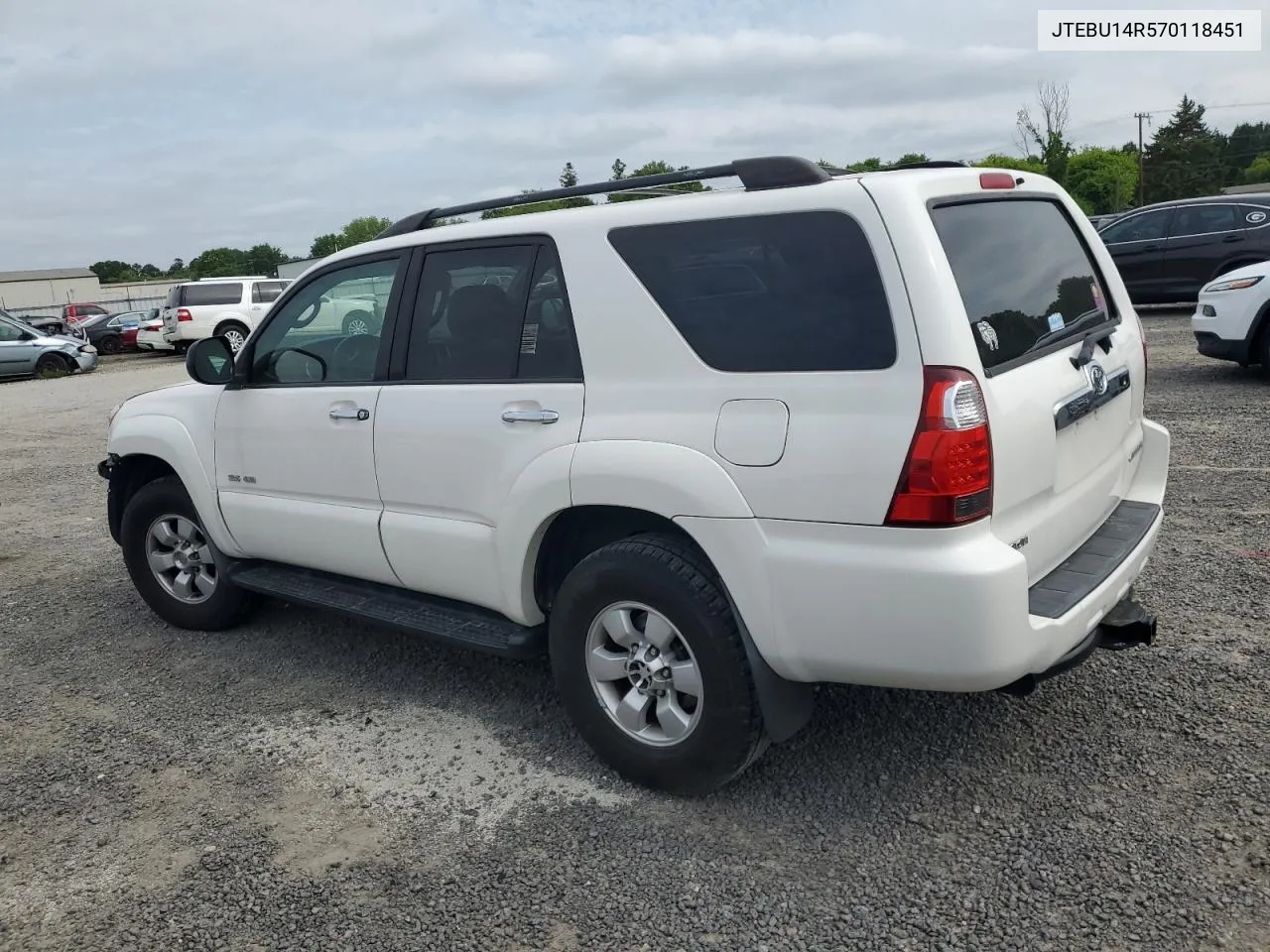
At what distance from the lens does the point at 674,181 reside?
348 cm

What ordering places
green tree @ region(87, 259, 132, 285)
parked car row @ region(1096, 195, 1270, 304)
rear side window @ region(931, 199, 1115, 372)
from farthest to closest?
1. green tree @ region(87, 259, 132, 285)
2. parked car row @ region(1096, 195, 1270, 304)
3. rear side window @ region(931, 199, 1115, 372)

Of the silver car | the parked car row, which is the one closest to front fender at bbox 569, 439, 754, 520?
the parked car row

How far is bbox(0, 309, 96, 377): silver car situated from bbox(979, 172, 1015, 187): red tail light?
24389 millimetres

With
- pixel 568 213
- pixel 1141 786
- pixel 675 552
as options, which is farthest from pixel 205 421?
pixel 1141 786

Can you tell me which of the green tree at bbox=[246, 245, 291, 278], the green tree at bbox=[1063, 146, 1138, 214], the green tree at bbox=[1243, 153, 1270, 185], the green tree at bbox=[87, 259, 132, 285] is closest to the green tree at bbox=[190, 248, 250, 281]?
the green tree at bbox=[246, 245, 291, 278]

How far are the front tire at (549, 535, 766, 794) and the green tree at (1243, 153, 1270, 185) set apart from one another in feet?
308

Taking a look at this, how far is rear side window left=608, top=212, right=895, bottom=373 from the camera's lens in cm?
283

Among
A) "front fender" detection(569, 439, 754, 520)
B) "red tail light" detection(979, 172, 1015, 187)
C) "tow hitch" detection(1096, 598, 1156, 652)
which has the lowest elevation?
"tow hitch" detection(1096, 598, 1156, 652)

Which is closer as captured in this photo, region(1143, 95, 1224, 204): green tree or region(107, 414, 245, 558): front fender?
region(107, 414, 245, 558): front fender

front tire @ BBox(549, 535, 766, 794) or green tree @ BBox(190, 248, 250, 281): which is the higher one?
green tree @ BBox(190, 248, 250, 281)

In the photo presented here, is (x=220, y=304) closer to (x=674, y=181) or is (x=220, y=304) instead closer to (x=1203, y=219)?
(x=1203, y=219)

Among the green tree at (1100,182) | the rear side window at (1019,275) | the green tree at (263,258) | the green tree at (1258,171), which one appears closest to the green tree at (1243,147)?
the green tree at (1258,171)

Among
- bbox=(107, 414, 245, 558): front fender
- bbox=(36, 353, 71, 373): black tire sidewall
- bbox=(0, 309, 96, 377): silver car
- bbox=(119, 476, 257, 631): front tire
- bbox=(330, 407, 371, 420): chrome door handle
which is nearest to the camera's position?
bbox=(330, 407, 371, 420): chrome door handle

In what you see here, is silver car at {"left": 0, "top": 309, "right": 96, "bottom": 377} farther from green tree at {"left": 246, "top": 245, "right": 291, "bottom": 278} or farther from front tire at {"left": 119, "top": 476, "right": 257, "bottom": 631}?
green tree at {"left": 246, "top": 245, "right": 291, "bottom": 278}
